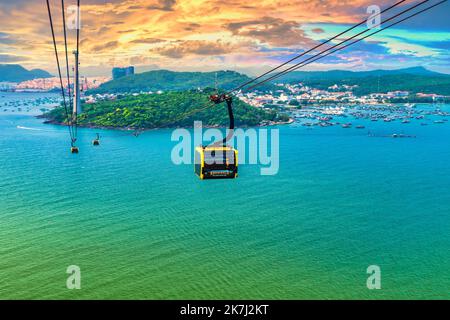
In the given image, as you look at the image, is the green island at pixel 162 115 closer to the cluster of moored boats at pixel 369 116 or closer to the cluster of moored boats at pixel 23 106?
the cluster of moored boats at pixel 369 116

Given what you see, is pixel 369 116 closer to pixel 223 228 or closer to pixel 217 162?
pixel 223 228

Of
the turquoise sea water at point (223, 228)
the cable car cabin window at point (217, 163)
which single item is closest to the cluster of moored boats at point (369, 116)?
the turquoise sea water at point (223, 228)

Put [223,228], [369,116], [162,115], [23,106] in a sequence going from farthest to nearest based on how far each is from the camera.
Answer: [23,106], [369,116], [162,115], [223,228]

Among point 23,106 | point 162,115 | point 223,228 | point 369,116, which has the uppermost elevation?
point 23,106

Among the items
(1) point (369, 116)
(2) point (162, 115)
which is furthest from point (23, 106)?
(1) point (369, 116)

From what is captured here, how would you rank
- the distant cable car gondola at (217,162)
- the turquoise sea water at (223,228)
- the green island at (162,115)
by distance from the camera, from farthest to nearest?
the green island at (162,115)
the turquoise sea water at (223,228)
the distant cable car gondola at (217,162)

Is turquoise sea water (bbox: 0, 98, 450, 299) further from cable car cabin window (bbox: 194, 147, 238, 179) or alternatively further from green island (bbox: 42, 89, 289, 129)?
green island (bbox: 42, 89, 289, 129)

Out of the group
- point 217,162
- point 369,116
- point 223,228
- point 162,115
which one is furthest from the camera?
point 369,116

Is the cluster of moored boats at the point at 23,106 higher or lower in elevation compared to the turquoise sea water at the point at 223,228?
higher

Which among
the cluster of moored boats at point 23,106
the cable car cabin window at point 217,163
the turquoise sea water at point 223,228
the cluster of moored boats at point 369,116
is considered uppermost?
the cluster of moored boats at point 23,106
